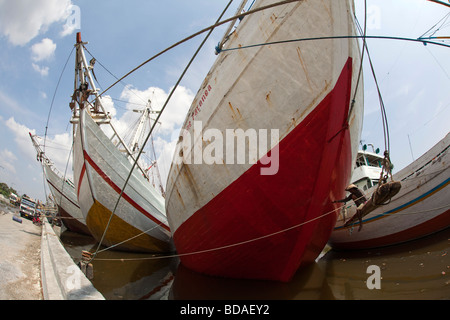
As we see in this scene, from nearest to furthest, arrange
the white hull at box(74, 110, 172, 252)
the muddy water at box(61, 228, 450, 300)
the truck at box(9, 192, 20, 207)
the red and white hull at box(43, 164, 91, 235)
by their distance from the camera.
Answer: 1. the muddy water at box(61, 228, 450, 300)
2. the white hull at box(74, 110, 172, 252)
3. the red and white hull at box(43, 164, 91, 235)
4. the truck at box(9, 192, 20, 207)

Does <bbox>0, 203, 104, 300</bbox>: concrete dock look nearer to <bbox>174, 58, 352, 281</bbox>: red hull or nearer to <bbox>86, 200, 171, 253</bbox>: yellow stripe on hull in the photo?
<bbox>174, 58, 352, 281</bbox>: red hull

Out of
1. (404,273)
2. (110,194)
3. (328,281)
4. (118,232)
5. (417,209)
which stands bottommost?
(328,281)

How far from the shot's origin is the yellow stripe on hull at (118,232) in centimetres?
732

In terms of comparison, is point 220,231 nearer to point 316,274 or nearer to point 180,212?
point 180,212

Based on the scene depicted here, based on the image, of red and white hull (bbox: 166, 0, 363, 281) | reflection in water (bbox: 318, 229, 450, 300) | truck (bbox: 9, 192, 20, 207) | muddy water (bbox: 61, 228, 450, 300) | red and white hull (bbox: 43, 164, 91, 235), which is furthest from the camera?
truck (bbox: 9, 192, 20, 207)

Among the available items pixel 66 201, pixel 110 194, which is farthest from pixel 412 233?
pixel 66 201

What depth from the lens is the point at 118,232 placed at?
749 centimetres

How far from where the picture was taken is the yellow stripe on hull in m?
7.32

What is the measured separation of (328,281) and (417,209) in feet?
12.8

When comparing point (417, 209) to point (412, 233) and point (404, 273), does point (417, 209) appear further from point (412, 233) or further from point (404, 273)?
point (404, 273)

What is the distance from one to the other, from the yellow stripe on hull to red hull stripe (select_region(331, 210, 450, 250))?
7186mm

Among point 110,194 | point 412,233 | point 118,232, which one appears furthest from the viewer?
point 118,232

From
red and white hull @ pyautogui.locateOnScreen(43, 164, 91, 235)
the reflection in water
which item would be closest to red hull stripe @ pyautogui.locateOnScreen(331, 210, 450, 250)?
the reflection in water

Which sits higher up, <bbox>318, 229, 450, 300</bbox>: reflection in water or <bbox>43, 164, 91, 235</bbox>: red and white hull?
<bbox>43, 164, 91, 235</bbox>: red and white hull
